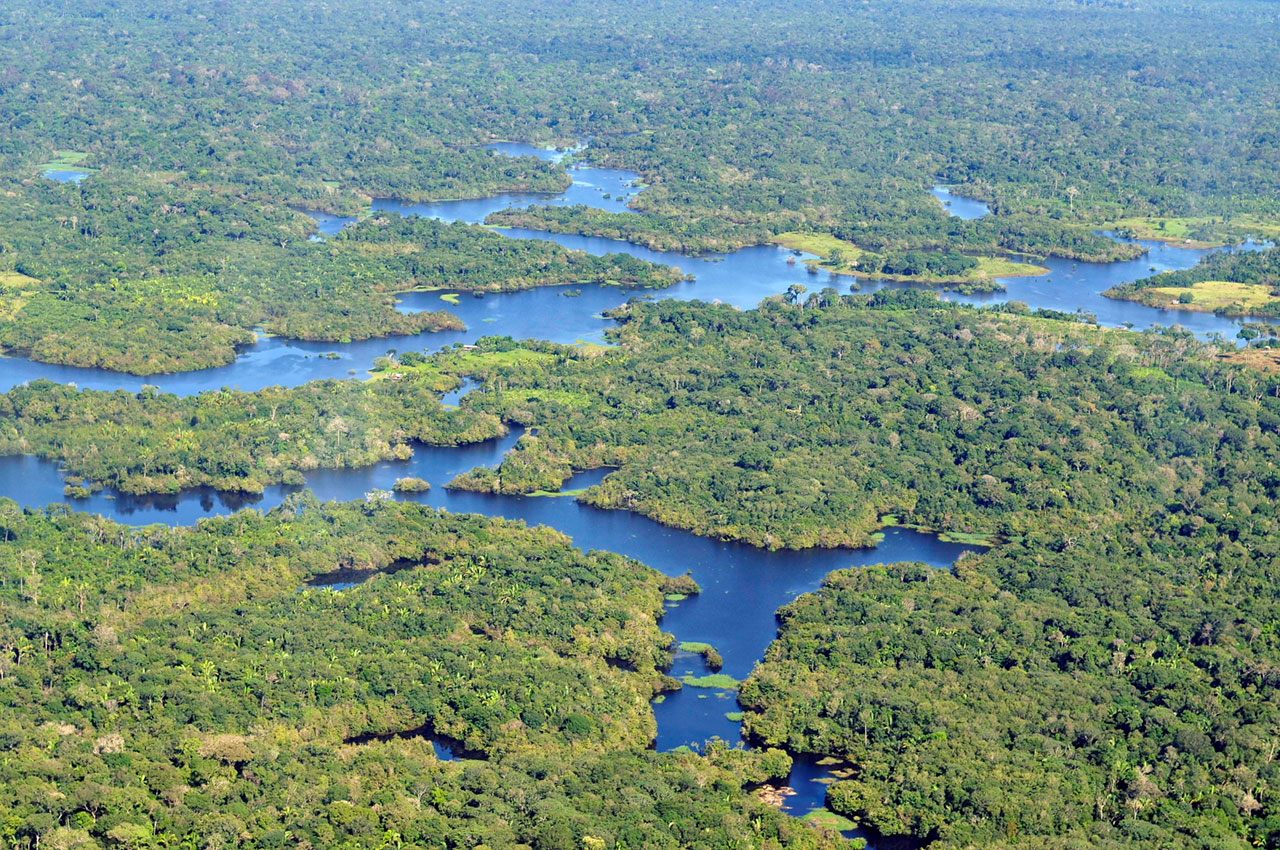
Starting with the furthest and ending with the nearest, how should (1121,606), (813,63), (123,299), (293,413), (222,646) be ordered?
(813,63), (123,299), (293,413), (1121,606), (222,646)

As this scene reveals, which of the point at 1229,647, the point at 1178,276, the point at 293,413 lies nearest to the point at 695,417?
the point at 293,413

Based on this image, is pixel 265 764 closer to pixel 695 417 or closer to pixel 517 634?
pixel 517 634

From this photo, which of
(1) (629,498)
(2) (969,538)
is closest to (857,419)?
(2) (969,538)

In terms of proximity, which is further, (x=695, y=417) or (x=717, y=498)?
(x=695, y=417)

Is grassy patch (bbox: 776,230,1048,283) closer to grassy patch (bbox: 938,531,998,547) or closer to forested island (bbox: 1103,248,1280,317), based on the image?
forested island (bbox: 1103,248,1280,317)

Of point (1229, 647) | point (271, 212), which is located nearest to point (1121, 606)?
point (1229, 647)

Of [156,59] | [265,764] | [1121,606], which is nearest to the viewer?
[265,764]

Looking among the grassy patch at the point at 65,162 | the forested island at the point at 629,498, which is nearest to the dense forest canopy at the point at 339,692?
the forested island at the point at 629,498
